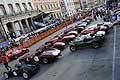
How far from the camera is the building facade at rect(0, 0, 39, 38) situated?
42675mm

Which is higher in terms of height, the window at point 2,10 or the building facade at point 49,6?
the window at point 2,10

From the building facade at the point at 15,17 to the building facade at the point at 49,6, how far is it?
6412mm

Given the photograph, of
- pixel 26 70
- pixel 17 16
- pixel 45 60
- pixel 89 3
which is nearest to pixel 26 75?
pixel 26 70

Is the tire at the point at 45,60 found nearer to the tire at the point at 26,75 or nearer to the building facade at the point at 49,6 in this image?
the tire at the point at 26,75

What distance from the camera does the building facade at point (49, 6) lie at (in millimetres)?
61444

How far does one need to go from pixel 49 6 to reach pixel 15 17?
2491 cm

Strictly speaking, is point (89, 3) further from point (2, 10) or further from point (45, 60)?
point (45, 60)

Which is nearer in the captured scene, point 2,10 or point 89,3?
point 2,10

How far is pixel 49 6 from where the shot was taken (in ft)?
225


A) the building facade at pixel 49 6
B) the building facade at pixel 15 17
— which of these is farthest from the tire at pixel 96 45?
the building facade at pixel 49 6

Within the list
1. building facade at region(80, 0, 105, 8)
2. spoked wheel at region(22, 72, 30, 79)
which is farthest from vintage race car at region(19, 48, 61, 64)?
building facade at region(80, 0, 105, 8)

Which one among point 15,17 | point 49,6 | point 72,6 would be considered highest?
point 15,17

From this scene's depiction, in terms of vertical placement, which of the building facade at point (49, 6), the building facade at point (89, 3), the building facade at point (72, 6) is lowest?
the building facade at point (89, 3)

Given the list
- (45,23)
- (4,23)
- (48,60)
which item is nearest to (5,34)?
(4,23)
